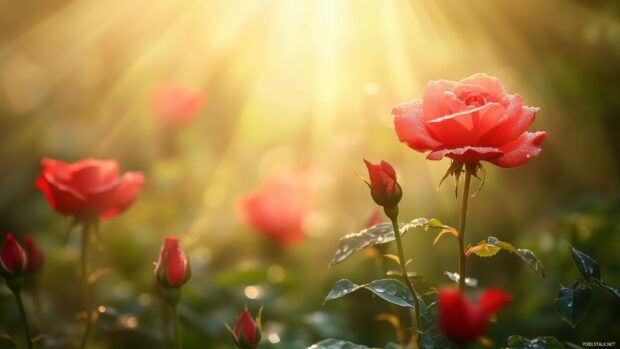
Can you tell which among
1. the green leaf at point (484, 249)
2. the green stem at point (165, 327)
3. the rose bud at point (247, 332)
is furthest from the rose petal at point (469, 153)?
the green stem at point (165, 327)

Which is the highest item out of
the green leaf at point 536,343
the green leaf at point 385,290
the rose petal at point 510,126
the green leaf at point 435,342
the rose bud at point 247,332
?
the rose petal at point 510,126

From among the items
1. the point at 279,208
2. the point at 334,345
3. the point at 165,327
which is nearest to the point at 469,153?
the point at 334,345

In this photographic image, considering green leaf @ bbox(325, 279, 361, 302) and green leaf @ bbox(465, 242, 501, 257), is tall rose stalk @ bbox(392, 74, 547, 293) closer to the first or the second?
green leaf @ bbox(465, 242, 501, 257)

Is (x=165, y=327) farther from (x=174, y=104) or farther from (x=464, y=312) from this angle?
(x=174, y=104)

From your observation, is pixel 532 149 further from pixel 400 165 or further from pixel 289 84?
pixel 289 84

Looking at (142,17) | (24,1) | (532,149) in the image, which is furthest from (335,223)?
(24,1)

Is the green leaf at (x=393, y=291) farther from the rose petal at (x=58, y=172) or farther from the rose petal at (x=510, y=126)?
the rose petal at (x=58, y=172)

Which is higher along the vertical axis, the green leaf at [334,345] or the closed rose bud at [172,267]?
the closed rose bud at [172,267]
